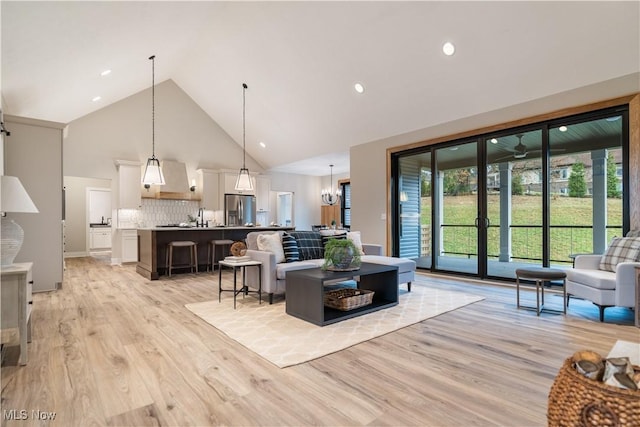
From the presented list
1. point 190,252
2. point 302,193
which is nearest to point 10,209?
point 190,252

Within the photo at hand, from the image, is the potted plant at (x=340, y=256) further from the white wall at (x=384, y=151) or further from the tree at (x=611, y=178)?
A: the tree at (x=611, y=178)

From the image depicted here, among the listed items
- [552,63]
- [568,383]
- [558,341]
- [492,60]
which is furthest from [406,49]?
[568,383]

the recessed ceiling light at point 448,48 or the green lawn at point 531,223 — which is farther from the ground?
the recessed ceiling light at point 448,48

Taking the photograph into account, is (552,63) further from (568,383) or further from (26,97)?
(26,97)

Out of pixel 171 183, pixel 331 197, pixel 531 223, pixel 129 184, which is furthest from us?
pixel 331 197

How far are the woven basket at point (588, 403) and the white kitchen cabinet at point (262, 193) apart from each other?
9751 millimetres

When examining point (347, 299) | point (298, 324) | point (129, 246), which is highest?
point (129, 246)

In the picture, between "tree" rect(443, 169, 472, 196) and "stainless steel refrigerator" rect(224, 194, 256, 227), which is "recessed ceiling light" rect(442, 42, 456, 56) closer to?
"tree" rect(443, 169, 472, 196)

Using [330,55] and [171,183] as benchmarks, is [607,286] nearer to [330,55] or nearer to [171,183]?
[330,55]

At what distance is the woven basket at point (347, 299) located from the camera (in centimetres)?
362

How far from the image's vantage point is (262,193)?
10625 mm

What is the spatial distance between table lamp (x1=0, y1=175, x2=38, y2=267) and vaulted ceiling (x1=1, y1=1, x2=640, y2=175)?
167 cm

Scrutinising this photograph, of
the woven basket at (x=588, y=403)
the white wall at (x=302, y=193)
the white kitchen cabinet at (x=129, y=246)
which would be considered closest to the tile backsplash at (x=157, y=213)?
the white kitchen cabinet at (x=129, y=246)

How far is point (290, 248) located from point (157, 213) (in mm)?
6022
